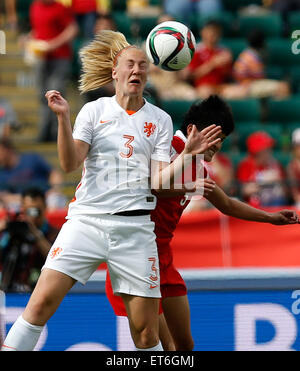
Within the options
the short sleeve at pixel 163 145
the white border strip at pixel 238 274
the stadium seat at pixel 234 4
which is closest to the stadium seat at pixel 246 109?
the stadium seat at pixel 234 4

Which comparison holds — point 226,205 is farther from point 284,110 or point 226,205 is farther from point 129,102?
point 284,110

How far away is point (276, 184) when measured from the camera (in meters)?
8.22

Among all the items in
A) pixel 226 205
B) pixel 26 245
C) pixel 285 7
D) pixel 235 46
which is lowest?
pixel 226 205

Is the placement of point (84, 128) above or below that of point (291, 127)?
below

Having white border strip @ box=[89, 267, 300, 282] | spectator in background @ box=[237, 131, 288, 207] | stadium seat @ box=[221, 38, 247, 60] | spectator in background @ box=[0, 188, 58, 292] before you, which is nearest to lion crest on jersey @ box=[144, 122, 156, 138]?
white border strip @ box=[89, 267, 300, 282]

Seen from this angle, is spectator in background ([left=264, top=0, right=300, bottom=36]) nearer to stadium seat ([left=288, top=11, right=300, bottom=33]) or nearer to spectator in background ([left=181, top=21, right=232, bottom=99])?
stadium seat ([left=288, top=11, right=300, bottom=33])

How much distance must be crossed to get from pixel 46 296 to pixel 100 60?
1.39m

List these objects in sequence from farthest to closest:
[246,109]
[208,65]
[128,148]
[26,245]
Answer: [246,109] → [208,65] → [26,245] → [128,148]

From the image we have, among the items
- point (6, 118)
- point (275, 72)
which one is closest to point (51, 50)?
point (6, 118)

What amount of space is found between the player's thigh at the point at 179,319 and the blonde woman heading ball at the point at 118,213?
45cm

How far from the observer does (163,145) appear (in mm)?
4289

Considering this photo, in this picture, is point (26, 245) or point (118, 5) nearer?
point (26, 245)

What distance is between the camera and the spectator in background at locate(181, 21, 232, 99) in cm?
1048
